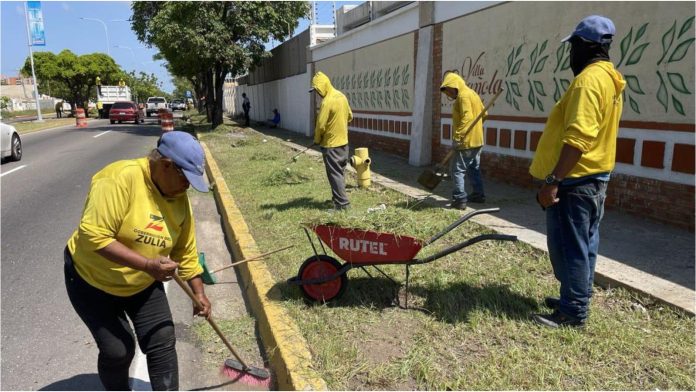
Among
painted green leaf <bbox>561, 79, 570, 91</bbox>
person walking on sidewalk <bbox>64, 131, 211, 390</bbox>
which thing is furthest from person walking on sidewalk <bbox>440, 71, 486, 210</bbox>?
person walking on sidewalk <bbox>64, 131, 211, 390</bbox>

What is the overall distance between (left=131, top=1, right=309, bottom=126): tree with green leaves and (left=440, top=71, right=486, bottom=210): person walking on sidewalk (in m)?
16.2

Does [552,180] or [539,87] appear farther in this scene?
[539,87]

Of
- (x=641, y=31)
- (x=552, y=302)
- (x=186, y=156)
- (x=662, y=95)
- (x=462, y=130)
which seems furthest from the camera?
(x=462, y=130)

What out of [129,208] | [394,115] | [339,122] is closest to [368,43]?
[394,115]

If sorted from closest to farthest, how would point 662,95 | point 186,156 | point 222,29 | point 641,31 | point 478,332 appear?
point 186,156
point 478,332
point 662,95
point 641,31
point 222,29

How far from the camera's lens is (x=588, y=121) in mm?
2924

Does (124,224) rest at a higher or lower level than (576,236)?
higher

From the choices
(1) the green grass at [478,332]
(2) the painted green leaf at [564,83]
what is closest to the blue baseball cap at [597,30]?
(1) the green grass at [478,332]

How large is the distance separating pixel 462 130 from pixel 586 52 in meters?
3.23

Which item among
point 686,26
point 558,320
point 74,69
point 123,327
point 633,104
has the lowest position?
point 558,320

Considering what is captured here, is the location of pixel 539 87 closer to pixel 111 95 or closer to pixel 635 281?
pixel 635 281

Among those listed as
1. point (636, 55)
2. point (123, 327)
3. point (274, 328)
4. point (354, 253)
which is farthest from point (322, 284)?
point (636, 55)

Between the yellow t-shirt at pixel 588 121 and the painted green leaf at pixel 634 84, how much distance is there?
3095mm

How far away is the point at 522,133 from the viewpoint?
25.4 ft
